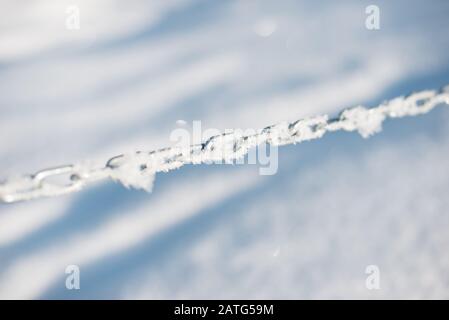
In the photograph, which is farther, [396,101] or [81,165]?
[396,101]
